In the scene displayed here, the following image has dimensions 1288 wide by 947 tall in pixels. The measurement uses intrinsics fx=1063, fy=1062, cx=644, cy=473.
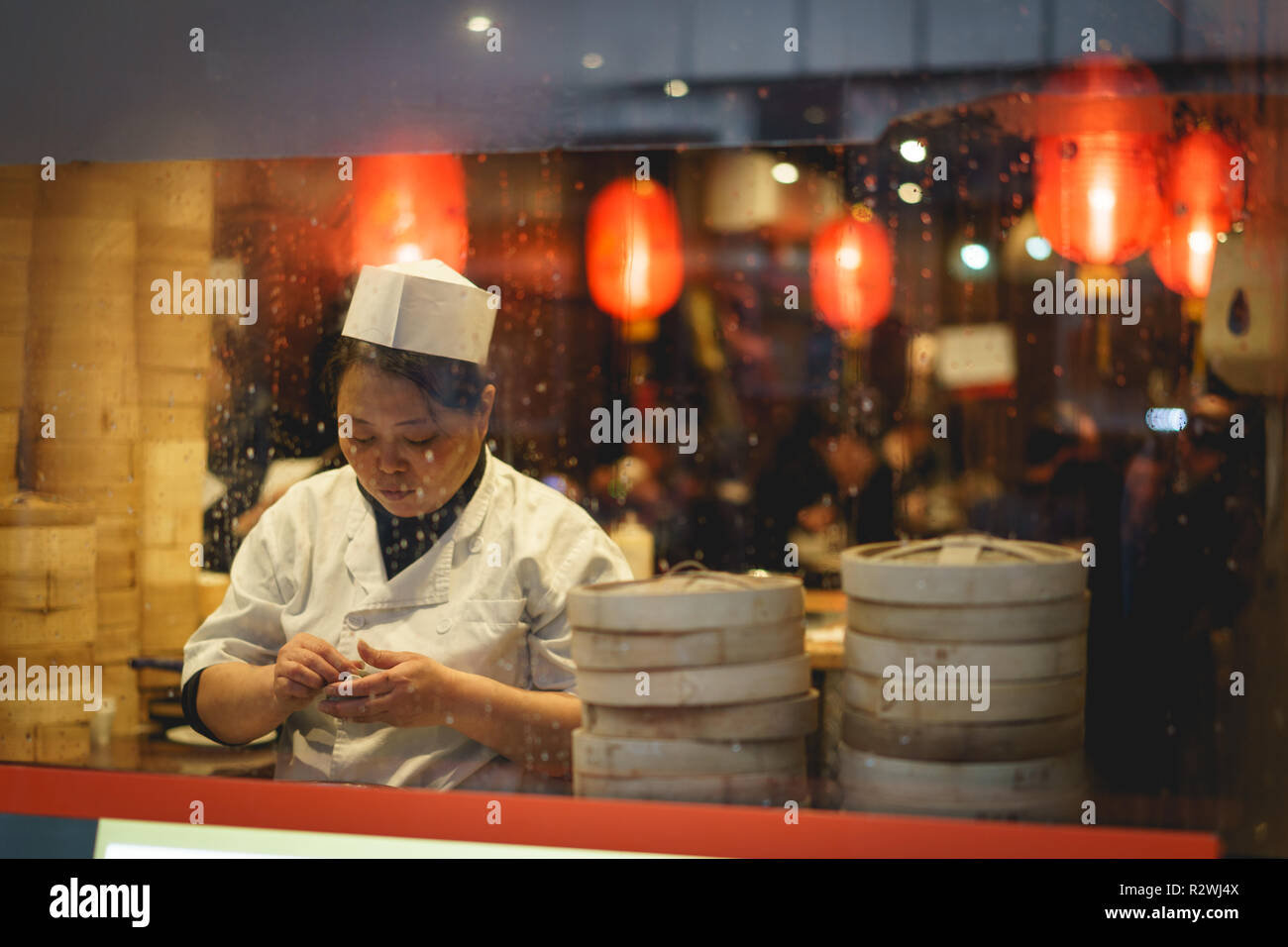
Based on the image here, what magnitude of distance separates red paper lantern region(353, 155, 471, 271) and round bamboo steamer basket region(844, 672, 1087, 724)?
1.01 metres

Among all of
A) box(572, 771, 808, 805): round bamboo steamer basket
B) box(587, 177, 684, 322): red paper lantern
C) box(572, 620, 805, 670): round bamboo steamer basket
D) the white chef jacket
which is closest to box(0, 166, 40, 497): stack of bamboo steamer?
the white chef jacket

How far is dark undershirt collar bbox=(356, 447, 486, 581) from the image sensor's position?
1794mm

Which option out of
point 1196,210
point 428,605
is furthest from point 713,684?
point 1196,210

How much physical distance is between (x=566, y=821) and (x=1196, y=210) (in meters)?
1.35

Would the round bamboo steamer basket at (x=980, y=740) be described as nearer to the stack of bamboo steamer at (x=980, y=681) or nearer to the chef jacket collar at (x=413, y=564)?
the stack of bamboo steamer at (x=980, y=681)

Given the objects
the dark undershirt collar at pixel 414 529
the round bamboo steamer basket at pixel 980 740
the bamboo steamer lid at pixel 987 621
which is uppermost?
the dark undershirt collar at pixel 414 529

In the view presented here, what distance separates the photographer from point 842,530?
1702mm

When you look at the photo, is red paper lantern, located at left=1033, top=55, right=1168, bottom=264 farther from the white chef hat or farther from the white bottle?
the white chef hat

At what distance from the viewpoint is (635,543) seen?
1771 mm

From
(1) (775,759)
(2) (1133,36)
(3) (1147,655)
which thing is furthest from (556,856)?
(2) (1133,36)

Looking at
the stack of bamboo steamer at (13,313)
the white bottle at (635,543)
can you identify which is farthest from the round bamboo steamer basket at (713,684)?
the stack of bamboo steamer at (13,313)

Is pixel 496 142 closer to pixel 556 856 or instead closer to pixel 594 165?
pixel 594 165

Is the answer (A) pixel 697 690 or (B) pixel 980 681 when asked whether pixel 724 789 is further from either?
(B) pixel 980 681

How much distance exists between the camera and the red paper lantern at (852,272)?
5.67 ft
